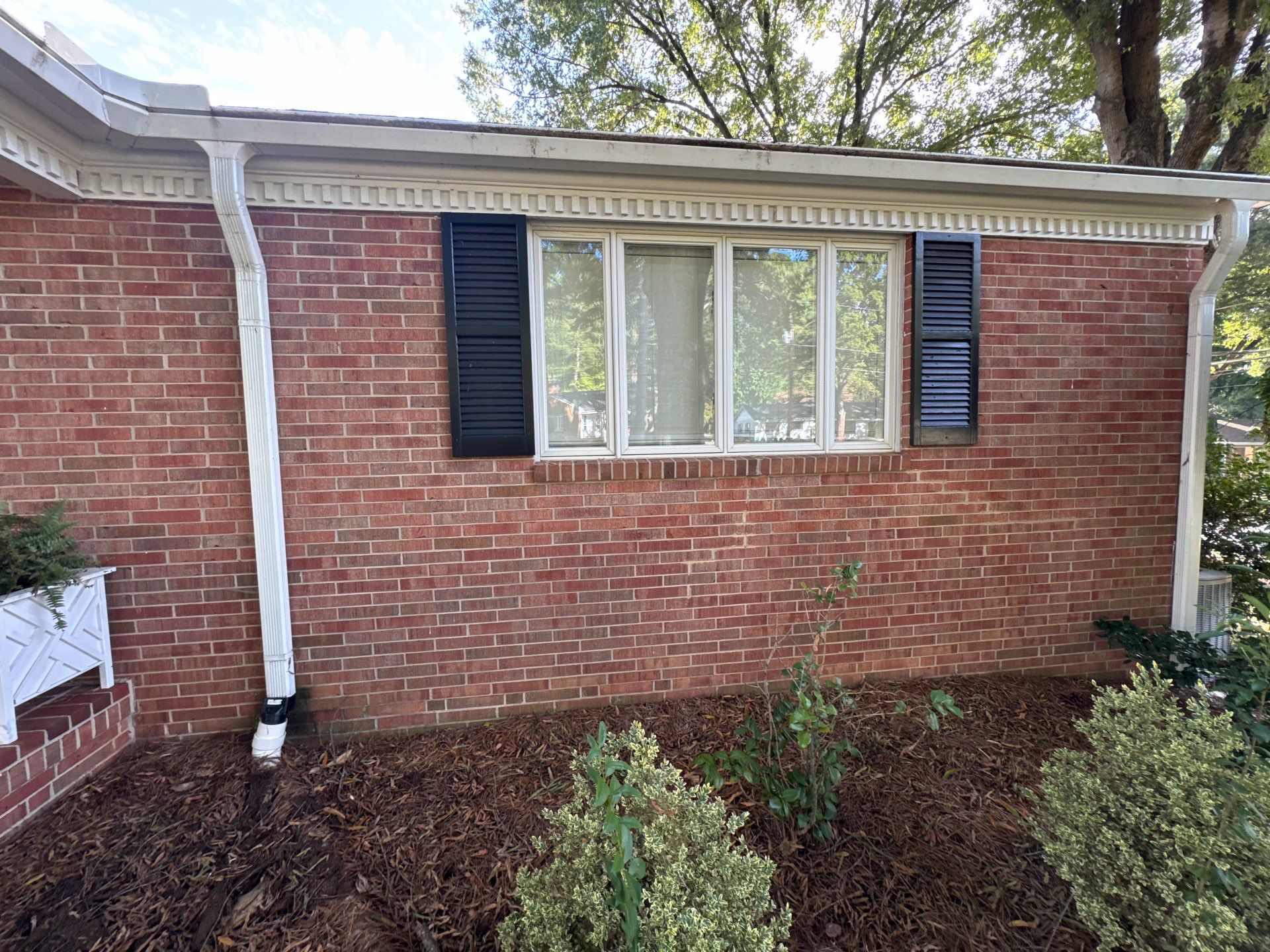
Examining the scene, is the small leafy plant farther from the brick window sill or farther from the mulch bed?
the brick window sill

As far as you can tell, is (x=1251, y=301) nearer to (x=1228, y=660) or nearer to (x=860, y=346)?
(x=1228, y=660)

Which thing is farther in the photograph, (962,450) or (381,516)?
(962,450)

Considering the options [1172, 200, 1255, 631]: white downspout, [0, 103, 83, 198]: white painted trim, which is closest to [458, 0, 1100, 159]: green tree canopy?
[1172, 200, 1255, 631]: white downspout

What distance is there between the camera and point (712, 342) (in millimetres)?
3135

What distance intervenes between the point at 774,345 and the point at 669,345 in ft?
2.19

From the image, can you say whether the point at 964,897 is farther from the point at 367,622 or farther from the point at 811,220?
the point at 811,220

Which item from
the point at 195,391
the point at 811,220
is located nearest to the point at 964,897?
the point at 811,220

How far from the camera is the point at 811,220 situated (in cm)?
299

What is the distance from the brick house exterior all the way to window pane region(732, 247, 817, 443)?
5 cm

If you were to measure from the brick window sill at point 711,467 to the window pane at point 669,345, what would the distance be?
0.21 meters

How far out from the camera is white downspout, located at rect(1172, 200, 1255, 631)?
10.6 feet

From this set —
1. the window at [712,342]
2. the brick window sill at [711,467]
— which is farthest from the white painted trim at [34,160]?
the brick window sill at [711,467]

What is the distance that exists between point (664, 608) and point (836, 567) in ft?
3.57

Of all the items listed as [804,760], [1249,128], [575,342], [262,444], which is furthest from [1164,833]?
[1249,128]
